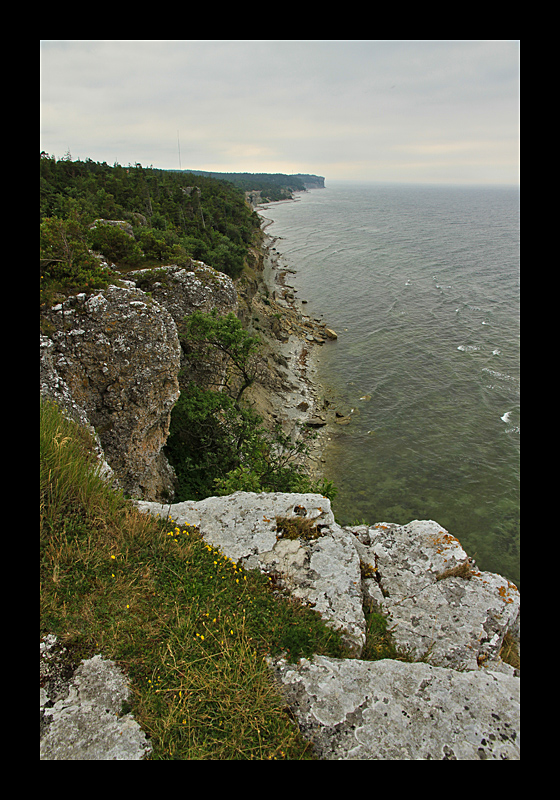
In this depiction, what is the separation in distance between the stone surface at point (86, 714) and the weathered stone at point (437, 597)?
4.72 metres

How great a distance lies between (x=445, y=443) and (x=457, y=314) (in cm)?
3177

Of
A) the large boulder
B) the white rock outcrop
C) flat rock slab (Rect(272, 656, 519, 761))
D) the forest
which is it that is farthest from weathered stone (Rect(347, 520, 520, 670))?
the forest

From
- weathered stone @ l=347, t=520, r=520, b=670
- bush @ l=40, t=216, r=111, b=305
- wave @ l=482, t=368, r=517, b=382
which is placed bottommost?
weathered stone @ l=347, t=520, r=520, b=670

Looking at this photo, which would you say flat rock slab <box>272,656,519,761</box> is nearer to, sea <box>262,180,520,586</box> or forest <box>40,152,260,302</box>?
Answer: sea <box>262,180,520,586</box>

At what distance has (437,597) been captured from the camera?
777cm

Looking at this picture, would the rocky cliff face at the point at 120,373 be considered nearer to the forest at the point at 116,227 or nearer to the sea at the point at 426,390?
the forest at the point at 116,227

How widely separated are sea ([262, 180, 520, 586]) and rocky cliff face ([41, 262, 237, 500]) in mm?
7690

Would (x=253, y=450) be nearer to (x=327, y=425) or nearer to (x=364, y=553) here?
(x=364, y=553)

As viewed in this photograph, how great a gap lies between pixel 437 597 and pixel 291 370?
1242 inches

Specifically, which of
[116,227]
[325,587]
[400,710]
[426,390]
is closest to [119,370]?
[116,227]

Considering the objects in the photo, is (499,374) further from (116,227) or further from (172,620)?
(172,620)

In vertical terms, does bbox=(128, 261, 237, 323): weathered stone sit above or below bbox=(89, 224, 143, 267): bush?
below

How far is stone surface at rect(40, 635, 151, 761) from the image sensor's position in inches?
156

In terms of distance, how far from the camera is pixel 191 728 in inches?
165
